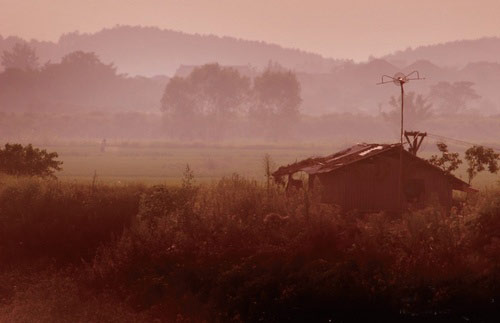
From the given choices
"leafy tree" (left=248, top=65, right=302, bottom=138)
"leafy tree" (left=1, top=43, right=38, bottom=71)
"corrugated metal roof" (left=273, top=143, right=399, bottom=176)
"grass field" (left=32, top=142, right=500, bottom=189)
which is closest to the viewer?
"corrugated metal roof" (left=273, top=143, right=399, bottom=176)

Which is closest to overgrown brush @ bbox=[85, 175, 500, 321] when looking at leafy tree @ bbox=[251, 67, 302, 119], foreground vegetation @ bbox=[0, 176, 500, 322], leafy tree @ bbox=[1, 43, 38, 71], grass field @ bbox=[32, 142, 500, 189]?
foreground vegetation @ bbox=[0, 176, 500, 322]

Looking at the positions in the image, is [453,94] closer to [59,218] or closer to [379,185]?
[379,185]

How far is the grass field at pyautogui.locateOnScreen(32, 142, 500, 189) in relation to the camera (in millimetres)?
60000

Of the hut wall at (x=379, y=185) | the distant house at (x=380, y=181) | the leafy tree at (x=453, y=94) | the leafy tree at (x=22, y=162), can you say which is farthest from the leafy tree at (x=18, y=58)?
the hut wall at (x=379, y=185)

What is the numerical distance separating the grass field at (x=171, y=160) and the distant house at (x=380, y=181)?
14.1 metres

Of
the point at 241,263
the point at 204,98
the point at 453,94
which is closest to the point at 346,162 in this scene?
the point at 241,263

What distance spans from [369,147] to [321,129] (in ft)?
351

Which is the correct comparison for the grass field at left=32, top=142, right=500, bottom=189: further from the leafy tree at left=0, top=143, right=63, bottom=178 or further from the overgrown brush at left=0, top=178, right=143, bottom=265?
the overgrown brush at left=0, top=178, right=143, bottom=265

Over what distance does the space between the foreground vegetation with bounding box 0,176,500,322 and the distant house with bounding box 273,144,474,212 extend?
3.71 metres

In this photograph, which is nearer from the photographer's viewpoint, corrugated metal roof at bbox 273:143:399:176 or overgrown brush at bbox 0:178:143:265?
overgrown brush at bbox 0:178:143:265

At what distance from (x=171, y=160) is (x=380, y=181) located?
48511 millimetres

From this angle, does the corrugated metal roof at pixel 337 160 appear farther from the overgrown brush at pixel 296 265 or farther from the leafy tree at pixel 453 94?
the leafy tree at pixel 453 94

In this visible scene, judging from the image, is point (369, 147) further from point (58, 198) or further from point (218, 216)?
point (58, 198)

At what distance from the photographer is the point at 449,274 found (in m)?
22.0
